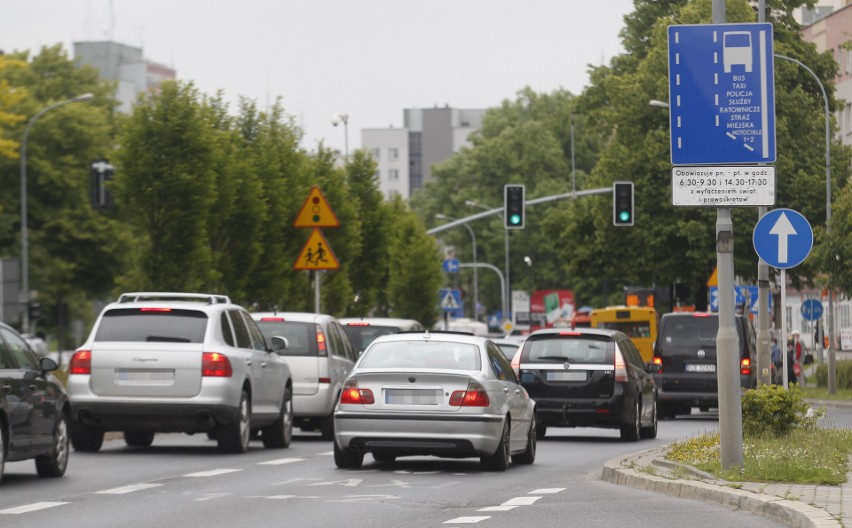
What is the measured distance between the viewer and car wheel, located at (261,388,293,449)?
2284 cm

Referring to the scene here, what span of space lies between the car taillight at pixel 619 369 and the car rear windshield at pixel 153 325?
7.19m

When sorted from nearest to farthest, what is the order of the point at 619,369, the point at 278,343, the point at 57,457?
the point at 57,457 → the point at 278,343 → the point at 619,369

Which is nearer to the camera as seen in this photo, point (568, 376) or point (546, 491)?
point (546, 491)

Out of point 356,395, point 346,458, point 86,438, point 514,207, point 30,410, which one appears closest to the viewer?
point 30,410

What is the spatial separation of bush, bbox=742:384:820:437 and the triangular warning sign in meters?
10.8

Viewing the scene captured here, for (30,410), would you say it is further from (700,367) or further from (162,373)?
(700,367)

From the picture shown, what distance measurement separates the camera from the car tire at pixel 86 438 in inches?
832

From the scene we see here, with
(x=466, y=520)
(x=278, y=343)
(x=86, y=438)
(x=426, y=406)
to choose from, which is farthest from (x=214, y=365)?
(x=466, y=520)

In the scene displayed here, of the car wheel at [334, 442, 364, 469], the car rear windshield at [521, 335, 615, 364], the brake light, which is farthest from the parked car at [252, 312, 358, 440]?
the brake light

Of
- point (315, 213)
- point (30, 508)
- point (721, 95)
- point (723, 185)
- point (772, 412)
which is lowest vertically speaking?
point (30, 508)

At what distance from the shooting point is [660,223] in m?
59.3

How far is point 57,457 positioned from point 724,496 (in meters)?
6.75

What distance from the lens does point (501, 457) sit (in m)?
18.5

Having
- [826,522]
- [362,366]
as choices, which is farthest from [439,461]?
[826,522]
